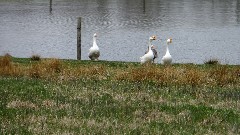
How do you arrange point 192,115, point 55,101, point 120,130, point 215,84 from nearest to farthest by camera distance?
point 120,130, point 192,115, point 55,101, point 215,84

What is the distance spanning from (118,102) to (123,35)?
36050 millimetres

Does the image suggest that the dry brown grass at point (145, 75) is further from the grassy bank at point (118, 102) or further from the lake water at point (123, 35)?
the lake water at point (123, 35)

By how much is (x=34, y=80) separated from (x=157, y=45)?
26.6 meters

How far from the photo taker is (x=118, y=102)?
13.1m

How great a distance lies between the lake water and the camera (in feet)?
126

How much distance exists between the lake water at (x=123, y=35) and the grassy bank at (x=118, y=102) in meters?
16.3

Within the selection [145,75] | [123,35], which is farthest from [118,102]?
[123,35]

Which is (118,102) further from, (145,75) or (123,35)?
(123,35)

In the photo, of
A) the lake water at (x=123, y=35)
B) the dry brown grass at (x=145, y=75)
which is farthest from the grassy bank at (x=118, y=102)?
the lake water at (x=123, y=35)

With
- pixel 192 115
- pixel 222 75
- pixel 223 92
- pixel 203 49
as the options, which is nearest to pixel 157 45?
pixel 203 49

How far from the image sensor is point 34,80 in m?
16.7

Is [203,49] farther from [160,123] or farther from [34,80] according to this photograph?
[160,123]

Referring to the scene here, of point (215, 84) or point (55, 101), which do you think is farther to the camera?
point (215, 84)

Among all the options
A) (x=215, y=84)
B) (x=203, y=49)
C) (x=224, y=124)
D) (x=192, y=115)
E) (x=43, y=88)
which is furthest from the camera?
(x=203, y=49)
